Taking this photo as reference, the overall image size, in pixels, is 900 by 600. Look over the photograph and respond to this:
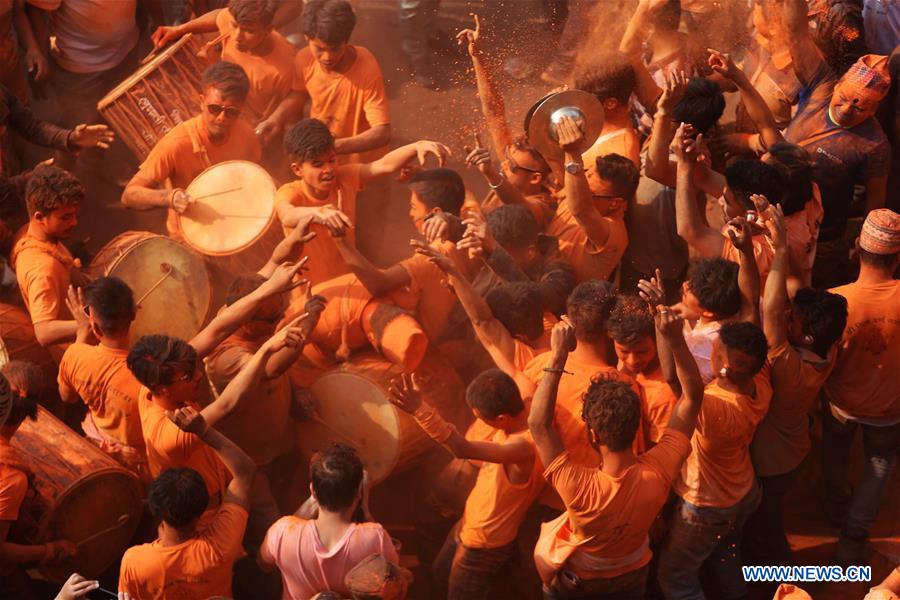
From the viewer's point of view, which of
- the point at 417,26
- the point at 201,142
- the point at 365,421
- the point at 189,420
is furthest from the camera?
the point at 417,26

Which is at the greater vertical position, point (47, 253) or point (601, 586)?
point (47, 253)

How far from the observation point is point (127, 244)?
7.92 m

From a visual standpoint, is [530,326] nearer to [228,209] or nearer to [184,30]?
[228,209]

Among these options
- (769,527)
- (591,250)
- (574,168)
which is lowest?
(769,527)

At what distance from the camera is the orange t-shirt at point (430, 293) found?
7527mm

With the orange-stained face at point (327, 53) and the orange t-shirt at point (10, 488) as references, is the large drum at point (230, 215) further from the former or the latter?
the orange t-shirt at point (10, 488)

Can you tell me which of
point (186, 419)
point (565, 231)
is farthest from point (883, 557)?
point (186, 419)

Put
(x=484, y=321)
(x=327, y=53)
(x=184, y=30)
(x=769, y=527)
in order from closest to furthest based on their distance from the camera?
(x=484, y=321) → (x=769, y=527) → (x=327, y=53) → (x=184, y=30)

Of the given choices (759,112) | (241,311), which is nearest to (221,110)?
(241,311)

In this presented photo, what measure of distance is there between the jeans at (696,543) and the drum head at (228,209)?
10.0 feet

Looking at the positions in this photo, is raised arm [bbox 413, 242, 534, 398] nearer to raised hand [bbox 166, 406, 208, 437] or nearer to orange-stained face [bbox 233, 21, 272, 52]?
raised hand [bbox 166, 406, 208, 437]

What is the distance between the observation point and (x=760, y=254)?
23.8 feet

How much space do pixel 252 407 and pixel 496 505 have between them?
141cm

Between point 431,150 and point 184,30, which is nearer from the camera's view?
point 431,150
